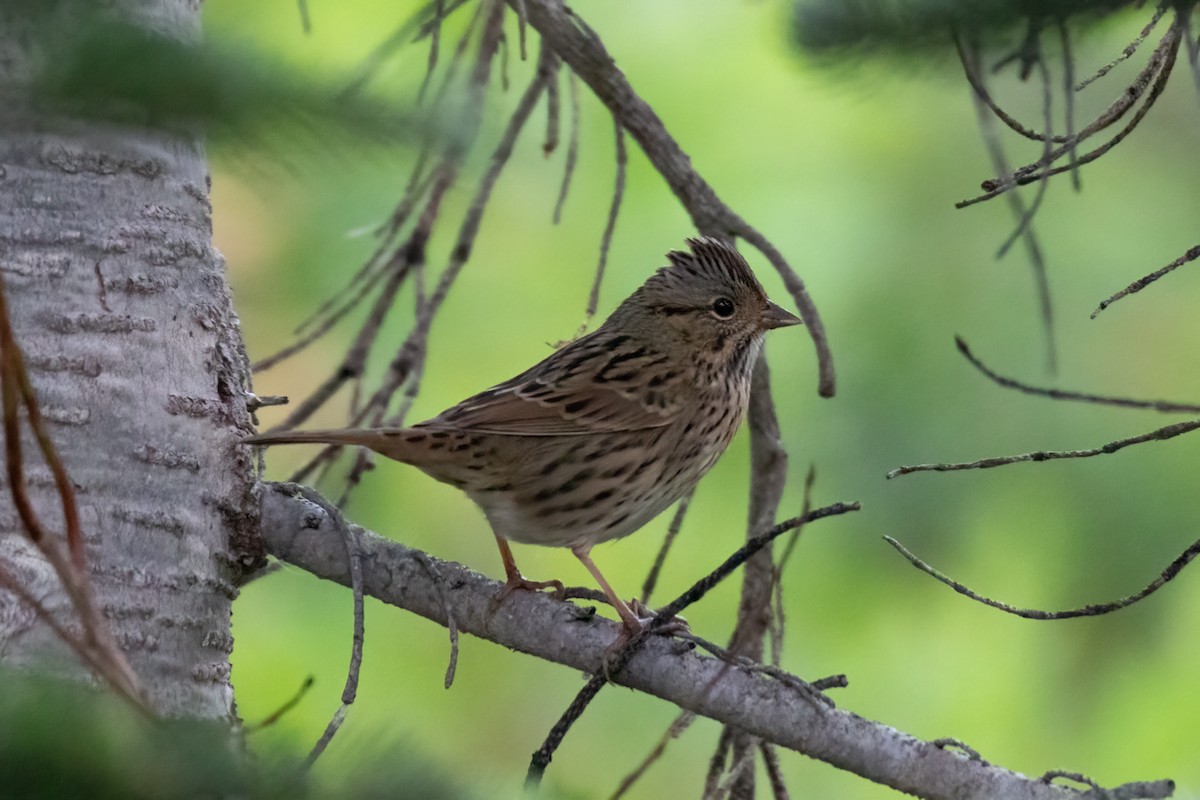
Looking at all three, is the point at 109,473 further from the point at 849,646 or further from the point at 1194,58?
the point at 849,646

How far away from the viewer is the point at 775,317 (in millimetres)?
4191

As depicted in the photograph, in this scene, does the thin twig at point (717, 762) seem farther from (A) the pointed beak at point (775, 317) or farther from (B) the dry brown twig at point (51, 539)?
(B) the dry brown twig at point (51, 539)

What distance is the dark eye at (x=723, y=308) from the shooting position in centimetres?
422

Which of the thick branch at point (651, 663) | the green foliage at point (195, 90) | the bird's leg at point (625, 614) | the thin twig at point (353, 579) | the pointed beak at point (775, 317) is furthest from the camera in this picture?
the pointed beak at point (775, 317)

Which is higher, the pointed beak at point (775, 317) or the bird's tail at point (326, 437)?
the pointed beak at point (775, 317)

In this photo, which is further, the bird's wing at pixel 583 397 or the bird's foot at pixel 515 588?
the bird's wing at pixel 583 397

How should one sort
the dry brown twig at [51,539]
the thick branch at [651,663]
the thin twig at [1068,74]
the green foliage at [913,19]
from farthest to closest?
the thick branch at [651,663] → the thin twig at [1068,74] → the green foliage at [913,19] → the dry brown twig at [51,539]

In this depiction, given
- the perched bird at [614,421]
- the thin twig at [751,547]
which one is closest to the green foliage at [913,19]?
the thin twig at [751,547]

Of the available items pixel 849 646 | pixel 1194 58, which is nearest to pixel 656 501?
pixel 849 646

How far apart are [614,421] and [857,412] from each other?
48.9 inches

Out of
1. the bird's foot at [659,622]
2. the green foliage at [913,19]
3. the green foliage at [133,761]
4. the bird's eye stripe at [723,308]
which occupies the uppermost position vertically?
the bird's eye stripe at [723,308]

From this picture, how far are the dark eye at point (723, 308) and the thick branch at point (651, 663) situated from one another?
4.89 feet

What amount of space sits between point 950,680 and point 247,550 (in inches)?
114

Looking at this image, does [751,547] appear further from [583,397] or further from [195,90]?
[583,397]
